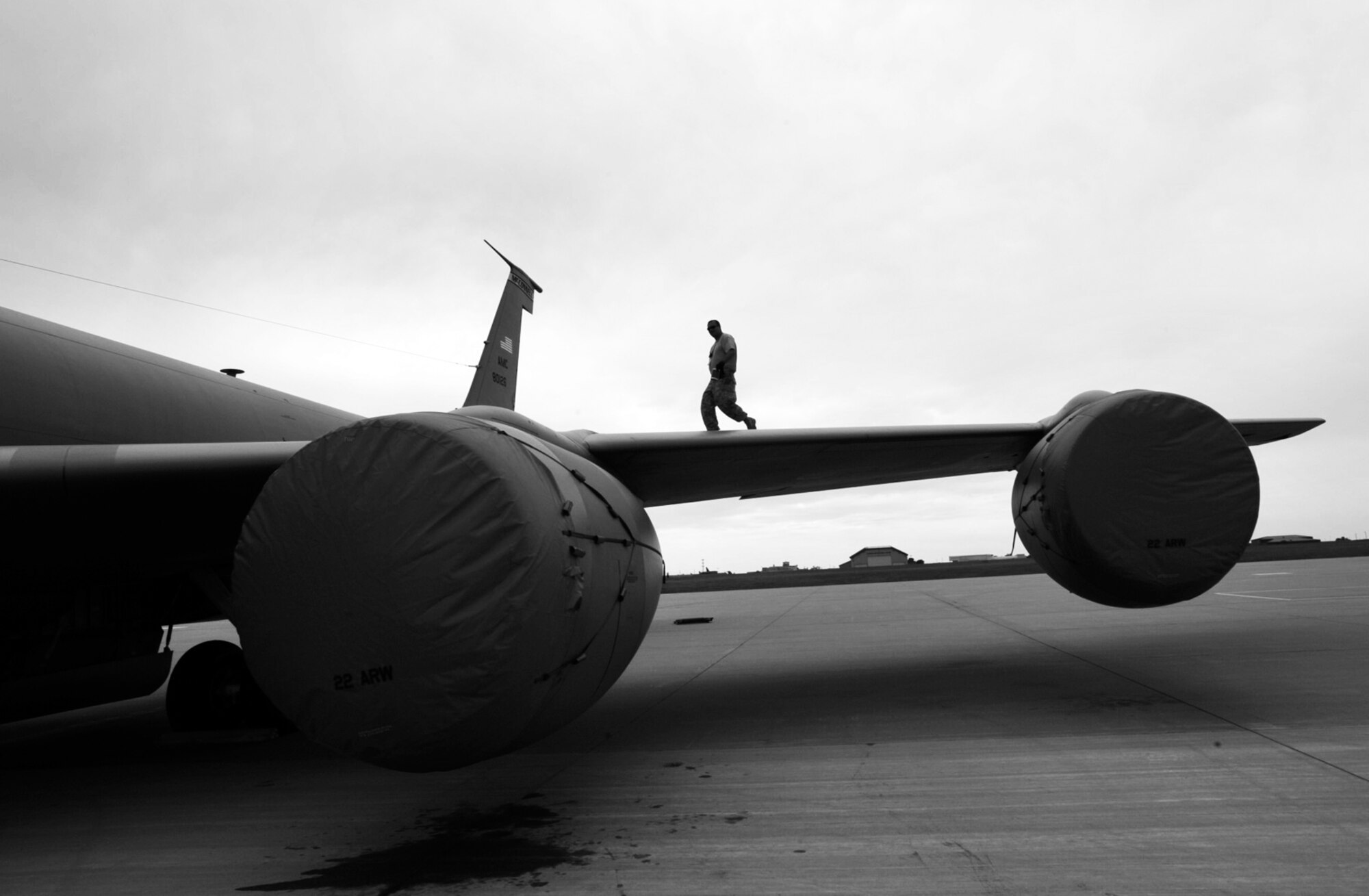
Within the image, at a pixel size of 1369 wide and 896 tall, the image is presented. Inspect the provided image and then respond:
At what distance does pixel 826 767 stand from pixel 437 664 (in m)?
2.42

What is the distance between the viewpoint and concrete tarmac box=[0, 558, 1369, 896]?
316 cm

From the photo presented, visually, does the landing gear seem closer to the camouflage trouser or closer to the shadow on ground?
the shadow on ground

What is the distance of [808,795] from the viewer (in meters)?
4.17

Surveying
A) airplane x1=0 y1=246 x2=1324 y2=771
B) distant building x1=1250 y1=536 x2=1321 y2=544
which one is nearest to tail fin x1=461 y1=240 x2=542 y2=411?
airplane x1=0 y1=246 x2=1324 y2=771

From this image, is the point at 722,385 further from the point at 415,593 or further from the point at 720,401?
the point at 415,593

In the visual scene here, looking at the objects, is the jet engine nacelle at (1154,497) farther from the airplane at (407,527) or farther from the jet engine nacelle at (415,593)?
the jet engine nacelle at (415,593)

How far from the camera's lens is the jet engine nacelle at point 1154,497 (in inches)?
222

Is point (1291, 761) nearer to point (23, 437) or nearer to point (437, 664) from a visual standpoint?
point (437, 664)

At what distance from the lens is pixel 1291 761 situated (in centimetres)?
418

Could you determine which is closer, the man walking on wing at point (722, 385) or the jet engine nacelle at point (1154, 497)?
the jet engine nacelle at point (1154, 497)

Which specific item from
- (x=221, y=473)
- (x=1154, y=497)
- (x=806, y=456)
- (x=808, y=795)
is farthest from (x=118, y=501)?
(x=1154, y=497)

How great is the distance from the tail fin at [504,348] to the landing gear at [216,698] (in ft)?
13.0

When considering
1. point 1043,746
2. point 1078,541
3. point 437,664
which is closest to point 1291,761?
point 1043,746

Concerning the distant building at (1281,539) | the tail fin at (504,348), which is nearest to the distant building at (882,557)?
the distant building at (1281,539)
